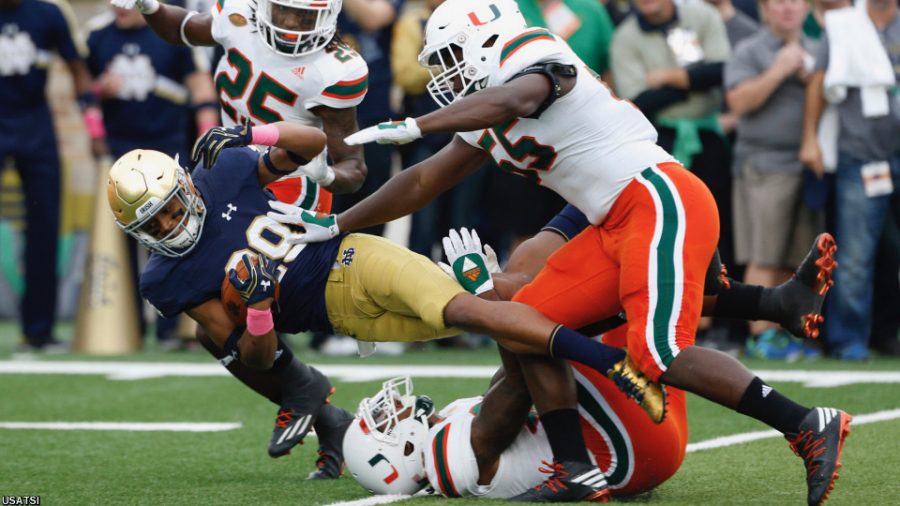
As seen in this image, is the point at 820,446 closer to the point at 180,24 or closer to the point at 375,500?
the point at 375,500

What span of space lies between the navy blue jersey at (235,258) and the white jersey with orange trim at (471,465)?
61cm

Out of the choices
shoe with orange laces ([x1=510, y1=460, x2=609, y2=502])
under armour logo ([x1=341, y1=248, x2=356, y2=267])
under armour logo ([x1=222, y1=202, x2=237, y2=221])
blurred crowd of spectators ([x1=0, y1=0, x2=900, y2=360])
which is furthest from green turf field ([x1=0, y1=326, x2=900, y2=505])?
under armour logo ([x1=222, y1=202, x2=237, y2=221])

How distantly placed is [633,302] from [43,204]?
5711mm

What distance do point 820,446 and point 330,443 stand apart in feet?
5.65

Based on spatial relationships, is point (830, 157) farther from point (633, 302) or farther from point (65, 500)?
point (65, 500)

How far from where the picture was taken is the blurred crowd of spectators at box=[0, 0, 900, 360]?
784 centimetres

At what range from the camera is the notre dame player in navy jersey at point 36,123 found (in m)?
8.91

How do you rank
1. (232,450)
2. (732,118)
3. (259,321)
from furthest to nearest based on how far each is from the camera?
1. (732,118)
2. (232,450)
3. (259,321)

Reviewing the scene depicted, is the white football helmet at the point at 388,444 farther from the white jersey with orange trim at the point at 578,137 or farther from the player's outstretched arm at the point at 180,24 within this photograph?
the player's outstretched arm at the point at 180,24

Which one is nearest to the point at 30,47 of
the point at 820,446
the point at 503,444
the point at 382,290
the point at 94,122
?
the point at 94,122

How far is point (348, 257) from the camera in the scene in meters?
4.73

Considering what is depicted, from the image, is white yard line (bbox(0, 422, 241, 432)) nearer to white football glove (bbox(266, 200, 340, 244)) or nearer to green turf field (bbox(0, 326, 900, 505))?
green turf field (bbox(0, 326, 900, 505))

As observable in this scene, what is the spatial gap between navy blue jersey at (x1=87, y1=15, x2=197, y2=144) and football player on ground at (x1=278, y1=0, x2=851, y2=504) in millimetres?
4734

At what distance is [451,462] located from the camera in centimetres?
439
